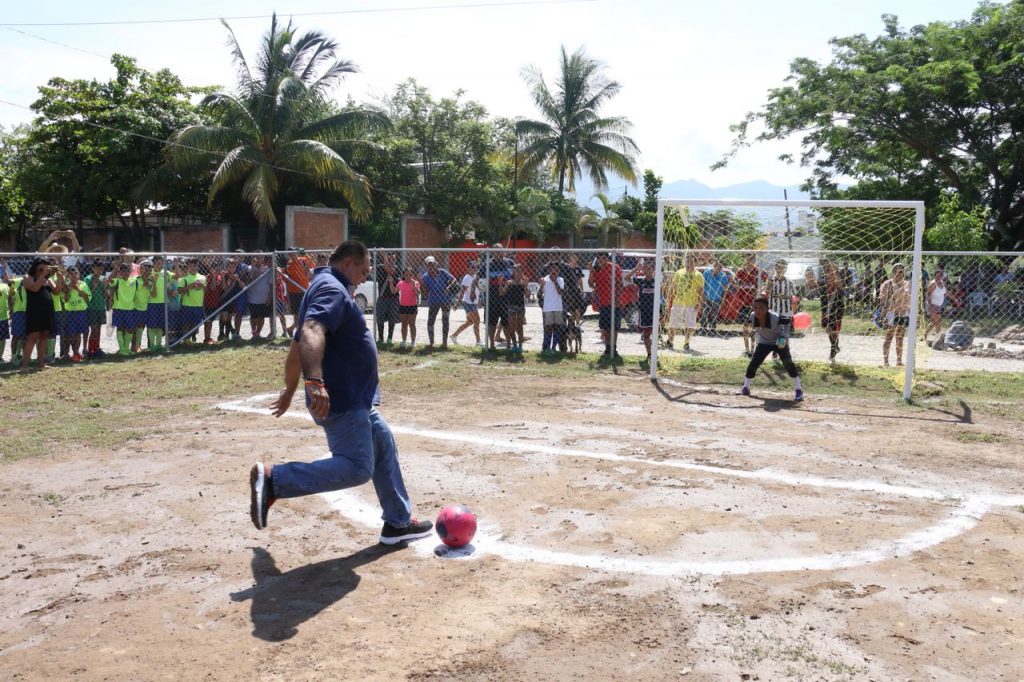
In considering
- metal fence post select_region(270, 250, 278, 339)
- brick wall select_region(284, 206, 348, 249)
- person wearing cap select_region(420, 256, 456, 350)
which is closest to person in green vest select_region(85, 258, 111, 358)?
metal fence post select_region(270, 250, 278, 339)

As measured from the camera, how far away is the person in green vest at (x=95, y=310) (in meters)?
14.6

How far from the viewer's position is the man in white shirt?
15.3m

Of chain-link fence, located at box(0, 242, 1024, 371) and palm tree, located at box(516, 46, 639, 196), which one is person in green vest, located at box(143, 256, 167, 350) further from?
palm tree, located at box(516, 46, 639, 196)

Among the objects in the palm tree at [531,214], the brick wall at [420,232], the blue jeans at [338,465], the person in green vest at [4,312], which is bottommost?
the blue jeans at [338,465]

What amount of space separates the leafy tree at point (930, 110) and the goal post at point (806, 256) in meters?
13.8

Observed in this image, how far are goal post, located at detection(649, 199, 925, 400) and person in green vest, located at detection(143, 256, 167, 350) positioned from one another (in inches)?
358

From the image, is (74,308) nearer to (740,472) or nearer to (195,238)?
(740,472)

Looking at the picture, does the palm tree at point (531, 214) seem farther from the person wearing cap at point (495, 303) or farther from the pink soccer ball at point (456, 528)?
the pink soccer ball at point (456, 528)

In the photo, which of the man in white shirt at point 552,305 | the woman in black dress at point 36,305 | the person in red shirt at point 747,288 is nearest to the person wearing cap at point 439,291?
the man in white shirt at point 552,305

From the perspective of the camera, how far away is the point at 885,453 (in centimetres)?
830

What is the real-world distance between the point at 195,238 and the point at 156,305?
18.5m

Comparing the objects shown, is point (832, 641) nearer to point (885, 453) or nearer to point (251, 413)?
point (885, 453)

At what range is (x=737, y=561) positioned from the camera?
206 inches

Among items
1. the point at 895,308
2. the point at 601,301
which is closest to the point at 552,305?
the point at 601,301
